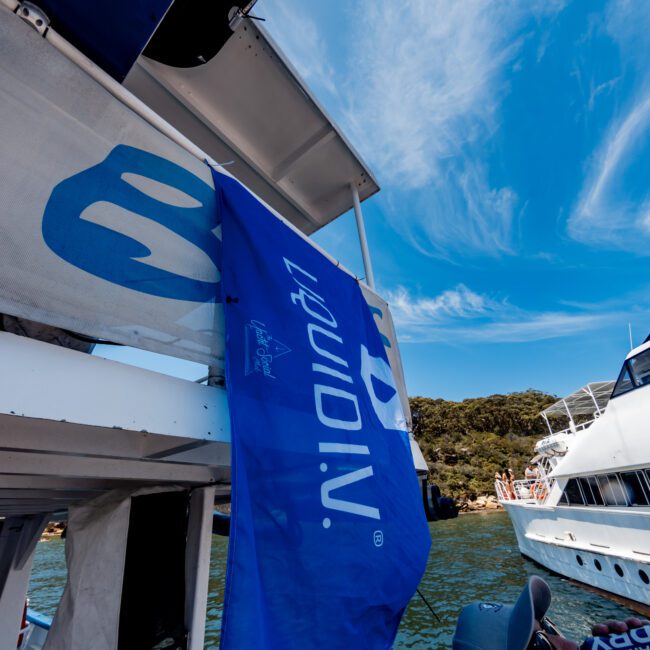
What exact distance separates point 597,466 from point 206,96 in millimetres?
11137

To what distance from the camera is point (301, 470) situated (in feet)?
4.97

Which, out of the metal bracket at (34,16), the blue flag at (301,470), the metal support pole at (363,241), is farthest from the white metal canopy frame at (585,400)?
the metal bracket at (34,16)

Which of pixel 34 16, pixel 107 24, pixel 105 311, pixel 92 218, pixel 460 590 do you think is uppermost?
pixel 107 24

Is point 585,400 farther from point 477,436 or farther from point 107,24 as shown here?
point 477,436

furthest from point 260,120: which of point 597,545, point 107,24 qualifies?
point 597,545

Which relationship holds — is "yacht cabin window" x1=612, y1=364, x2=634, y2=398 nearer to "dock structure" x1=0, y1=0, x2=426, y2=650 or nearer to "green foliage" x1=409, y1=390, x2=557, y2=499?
"dock structure" x1=0, y1=0, x2=426, y2=650

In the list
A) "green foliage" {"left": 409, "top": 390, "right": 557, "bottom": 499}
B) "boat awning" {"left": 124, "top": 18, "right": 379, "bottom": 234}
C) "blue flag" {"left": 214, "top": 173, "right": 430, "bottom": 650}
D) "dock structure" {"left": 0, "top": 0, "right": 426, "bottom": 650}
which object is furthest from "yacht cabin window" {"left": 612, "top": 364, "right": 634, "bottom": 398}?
"green foliage" {"left": 409, "top": 390, "right": 557, "bottom": 499}

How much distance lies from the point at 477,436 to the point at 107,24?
50.7m

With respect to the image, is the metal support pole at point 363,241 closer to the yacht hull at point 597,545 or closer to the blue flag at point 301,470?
the blue flag at point 301,470

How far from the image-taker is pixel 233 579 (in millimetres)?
1105

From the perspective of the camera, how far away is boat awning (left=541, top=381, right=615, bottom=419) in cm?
1354

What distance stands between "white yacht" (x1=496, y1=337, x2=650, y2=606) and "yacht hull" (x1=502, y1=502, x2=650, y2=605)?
0.06 ft

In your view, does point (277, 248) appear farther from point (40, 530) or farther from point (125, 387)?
point (40, 530)

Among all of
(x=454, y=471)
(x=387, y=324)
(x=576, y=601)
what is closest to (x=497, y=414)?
(x=454, y=471)
